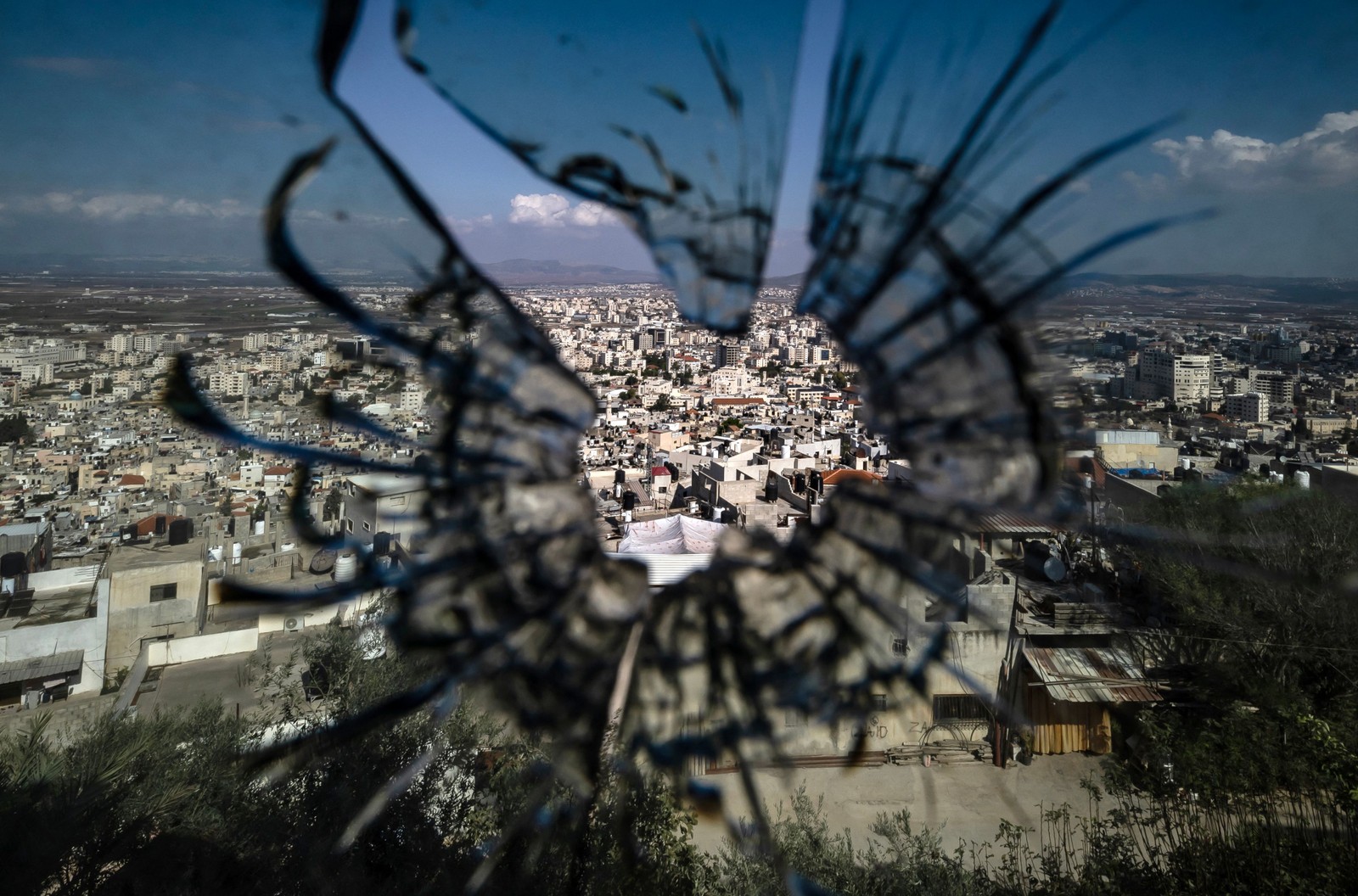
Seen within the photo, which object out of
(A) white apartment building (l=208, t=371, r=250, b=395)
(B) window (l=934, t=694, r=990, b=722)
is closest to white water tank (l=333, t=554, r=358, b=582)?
(A) white apartment building (l=208, t=371, r=250, b=395)

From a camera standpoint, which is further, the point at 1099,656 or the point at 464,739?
the point at 1099,656

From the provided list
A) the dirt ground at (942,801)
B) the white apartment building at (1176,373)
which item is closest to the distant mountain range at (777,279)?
the white apartment building at (1176,373)

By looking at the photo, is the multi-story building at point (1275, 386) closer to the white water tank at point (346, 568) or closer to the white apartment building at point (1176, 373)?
the white apartment building at point (1176, 373)

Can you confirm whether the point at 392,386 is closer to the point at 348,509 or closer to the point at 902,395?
the point at 348,509

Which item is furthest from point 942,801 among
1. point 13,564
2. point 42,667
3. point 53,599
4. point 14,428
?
point 53,599

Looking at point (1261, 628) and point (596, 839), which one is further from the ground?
point (596, 839)

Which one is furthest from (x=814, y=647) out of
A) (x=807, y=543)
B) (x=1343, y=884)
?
(x=1343, y=884)
